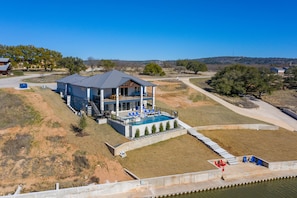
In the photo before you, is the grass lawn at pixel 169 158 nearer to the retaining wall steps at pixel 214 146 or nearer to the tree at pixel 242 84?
the retaining wall steps at pixel 214 146

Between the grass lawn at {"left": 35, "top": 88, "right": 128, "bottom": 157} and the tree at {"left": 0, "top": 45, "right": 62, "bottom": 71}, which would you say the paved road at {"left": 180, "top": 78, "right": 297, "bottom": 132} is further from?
the tree at {"left": 0, "top": 45, "right": 62, "bottom": 71}

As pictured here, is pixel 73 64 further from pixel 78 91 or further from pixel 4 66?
pixel 78 91

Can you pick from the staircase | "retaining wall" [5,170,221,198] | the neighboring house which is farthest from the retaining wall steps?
the staircase

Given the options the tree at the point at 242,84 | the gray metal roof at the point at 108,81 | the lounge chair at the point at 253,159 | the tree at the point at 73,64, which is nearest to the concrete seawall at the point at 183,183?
the lounge chair at the point at 253,159

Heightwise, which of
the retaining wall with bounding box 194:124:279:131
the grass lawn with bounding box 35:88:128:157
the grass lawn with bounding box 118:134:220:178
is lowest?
the grass lawn with bounding box 118:134:220:178

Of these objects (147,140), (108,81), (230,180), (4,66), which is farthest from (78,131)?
(4,66)

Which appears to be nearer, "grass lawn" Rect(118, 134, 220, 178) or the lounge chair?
"grass lawn" Rect(118, 134, 220, 178)

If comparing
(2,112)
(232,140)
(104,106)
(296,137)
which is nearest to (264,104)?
(296,137)
